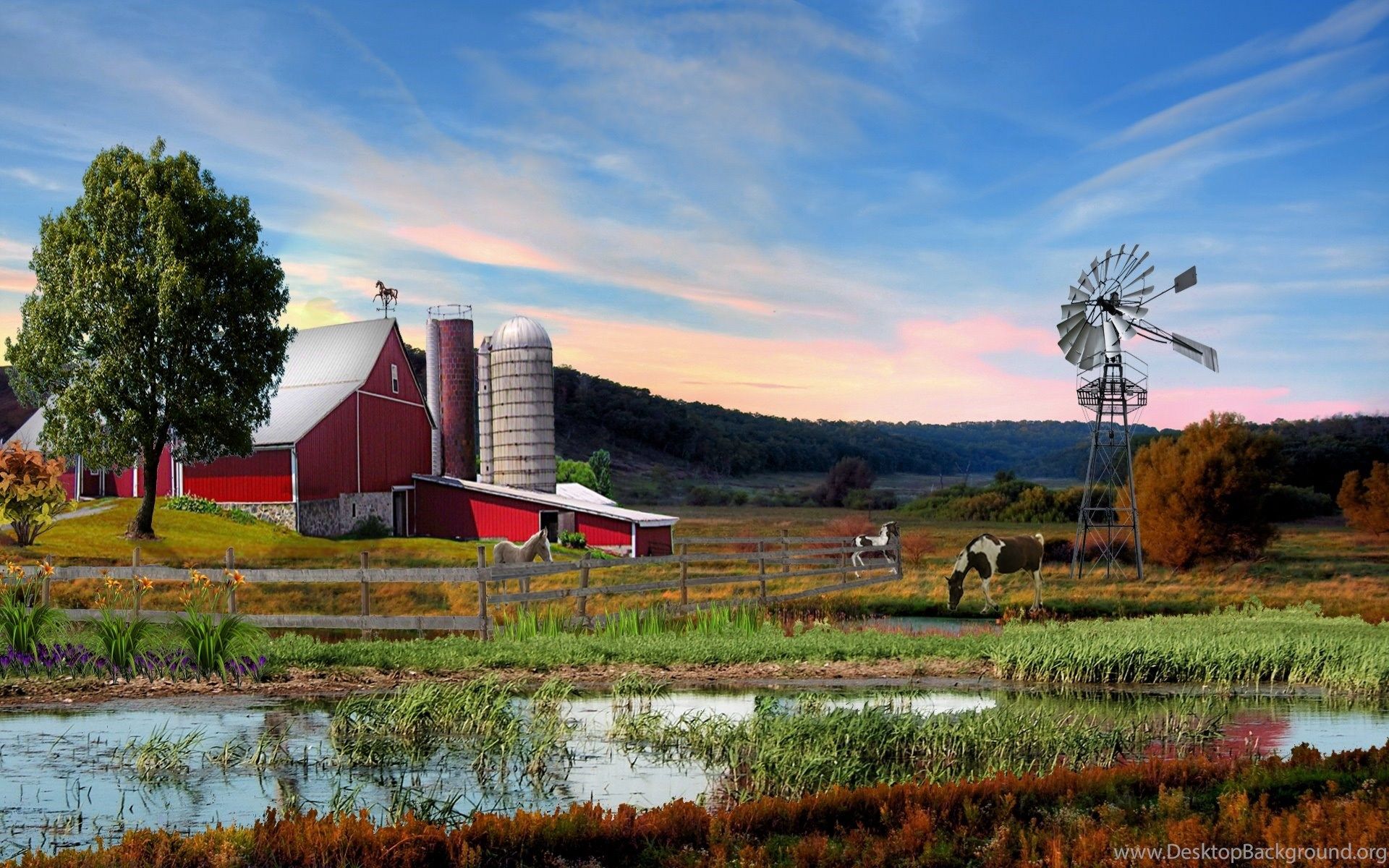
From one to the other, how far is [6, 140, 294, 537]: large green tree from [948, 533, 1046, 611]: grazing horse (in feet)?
81.9

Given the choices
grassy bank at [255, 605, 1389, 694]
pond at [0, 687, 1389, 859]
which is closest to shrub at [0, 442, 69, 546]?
grassy bank at [255, 605, 1389, 694]

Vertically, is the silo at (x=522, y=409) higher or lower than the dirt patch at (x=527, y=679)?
higher

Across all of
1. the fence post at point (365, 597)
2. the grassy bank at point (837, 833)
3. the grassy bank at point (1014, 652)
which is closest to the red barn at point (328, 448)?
the fence post at point (365, 597)

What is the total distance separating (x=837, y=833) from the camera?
7805 millimetres

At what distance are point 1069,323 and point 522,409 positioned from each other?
21.0 m

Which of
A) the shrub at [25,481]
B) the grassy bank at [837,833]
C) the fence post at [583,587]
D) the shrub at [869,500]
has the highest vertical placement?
the shrub at [25,481]

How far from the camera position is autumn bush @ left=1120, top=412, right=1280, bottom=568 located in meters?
33.8

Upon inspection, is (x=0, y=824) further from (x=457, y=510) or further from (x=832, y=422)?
(x=832, y=422)

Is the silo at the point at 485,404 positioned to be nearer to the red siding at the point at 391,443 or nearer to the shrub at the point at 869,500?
the red siding at the point at 391,443

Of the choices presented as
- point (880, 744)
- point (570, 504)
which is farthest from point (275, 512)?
point (880, 744)

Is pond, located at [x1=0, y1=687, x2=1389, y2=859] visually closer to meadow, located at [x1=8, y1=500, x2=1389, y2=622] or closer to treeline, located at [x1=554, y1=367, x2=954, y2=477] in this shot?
meadow, located at [x1=8, y1=500, x2=1389, y2=622]

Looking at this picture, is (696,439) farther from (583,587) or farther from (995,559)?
(583,587)

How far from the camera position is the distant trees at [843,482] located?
8731 cm

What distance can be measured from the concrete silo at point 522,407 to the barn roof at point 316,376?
16.9ft
